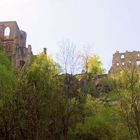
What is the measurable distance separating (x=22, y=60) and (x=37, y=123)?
3646 cm

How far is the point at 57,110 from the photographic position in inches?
1013

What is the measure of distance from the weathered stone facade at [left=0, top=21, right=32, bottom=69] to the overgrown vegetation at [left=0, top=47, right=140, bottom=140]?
25.1 metres

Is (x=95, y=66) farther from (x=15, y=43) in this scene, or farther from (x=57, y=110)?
(x=57, y=110)

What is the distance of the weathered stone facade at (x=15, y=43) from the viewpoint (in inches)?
2281

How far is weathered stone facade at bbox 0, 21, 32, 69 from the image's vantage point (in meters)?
57.9

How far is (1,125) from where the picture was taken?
23.9m

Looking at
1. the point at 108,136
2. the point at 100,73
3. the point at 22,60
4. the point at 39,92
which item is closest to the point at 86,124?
the point at 108,136

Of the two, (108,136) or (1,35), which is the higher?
(1,35)

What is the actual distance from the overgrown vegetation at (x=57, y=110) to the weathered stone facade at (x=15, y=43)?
25.1 m

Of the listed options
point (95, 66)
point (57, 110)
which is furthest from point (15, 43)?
point (57, 110)

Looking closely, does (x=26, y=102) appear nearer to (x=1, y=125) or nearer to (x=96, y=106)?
(x=1, y=125)

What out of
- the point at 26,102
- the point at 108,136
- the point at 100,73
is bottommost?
the point at 108,136

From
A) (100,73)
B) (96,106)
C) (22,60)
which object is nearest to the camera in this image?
(96,106)

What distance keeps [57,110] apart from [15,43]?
3445 centimetres
